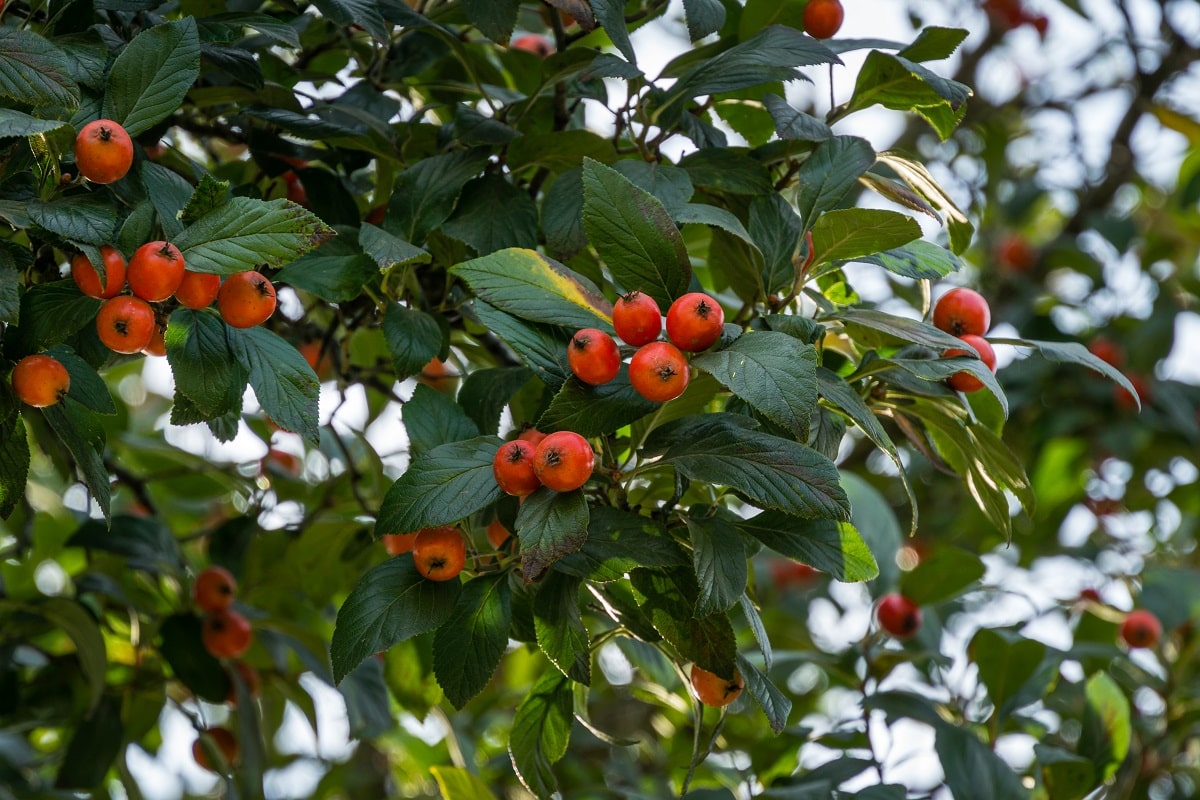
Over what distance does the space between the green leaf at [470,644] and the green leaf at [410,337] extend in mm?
282

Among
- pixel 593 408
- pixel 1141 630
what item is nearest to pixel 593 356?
pixel 593 408

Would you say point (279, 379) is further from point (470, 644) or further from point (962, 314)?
point (962, 314)

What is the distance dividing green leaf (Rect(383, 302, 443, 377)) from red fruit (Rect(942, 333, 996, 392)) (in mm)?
612

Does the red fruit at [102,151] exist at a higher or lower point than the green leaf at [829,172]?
higher

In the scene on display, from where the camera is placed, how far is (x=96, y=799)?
7.22 feet

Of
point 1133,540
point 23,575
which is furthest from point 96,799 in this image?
point 1133,540

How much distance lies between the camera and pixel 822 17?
62.1 inches

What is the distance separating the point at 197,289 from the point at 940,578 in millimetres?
1578

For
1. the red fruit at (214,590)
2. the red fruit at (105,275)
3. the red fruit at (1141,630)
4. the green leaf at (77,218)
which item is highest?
the green leaf at (77,218)

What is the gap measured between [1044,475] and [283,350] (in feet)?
9.44

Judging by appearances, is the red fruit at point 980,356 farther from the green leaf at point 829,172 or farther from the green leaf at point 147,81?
the green leaf at point 147,81

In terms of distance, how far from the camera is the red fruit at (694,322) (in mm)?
1205

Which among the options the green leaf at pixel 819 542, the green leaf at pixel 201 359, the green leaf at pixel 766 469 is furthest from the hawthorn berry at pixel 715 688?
the green leaf at pixel 201 359

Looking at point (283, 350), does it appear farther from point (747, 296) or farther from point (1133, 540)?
point (1133, 540)
